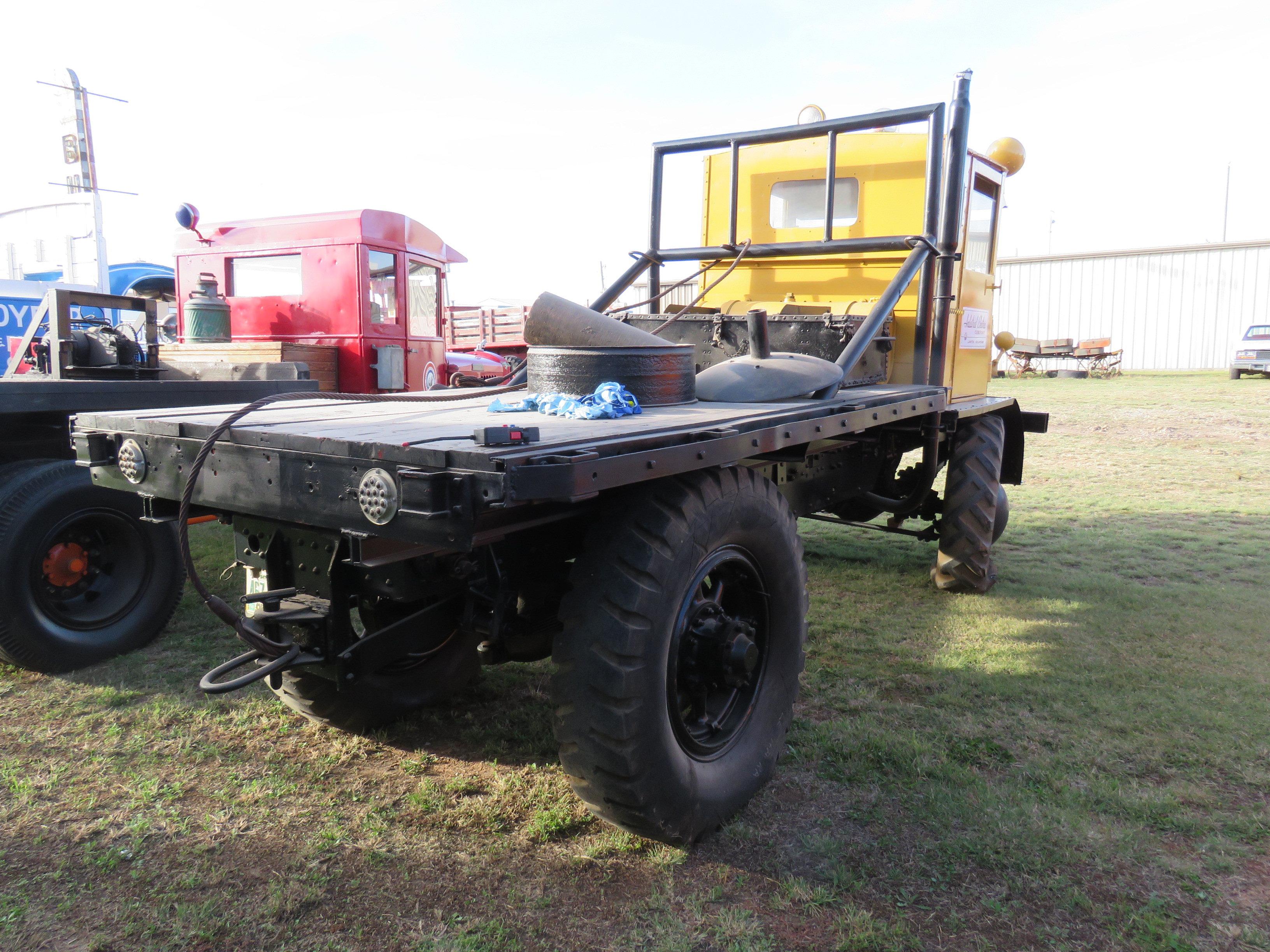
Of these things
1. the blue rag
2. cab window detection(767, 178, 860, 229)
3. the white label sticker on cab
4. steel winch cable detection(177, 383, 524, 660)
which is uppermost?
cab window detection(767, 178, 860, 229)

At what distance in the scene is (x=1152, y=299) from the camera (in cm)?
3027

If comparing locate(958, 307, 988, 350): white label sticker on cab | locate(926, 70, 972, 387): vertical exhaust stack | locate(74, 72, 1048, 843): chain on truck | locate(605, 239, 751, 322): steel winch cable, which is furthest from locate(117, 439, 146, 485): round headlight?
→ locate(958, 307, 988, 350): white label sticker on cab

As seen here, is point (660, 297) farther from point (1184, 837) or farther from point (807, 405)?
point (1184, 837)

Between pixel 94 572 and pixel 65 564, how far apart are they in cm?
15

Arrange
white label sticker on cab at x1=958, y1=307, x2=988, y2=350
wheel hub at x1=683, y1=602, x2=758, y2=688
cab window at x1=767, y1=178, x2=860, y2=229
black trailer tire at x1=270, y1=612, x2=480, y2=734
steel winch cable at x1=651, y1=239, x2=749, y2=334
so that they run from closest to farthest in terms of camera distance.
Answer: wheel hub at x1=683, y1=602, x2=758, y2=688 < black trailer tire at x1=270, y1=612, x2=480, y2=734 < steel winch cable at x1=651, y1=239, x2=749, y2=334 < white label sticker on cab at x1=958, y1=307, x2=988, y2=350 < cab window at x1=767, y1=178, x2=860, y2=229

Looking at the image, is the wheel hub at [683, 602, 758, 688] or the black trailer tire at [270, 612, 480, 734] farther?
the black trailer tire at [270, 612, 480, 734]

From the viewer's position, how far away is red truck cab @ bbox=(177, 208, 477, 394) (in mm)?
7996

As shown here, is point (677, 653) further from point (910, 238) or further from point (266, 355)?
point (266, 355)

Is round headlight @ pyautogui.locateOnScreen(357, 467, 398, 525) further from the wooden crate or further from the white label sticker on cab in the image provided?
the wooden crate

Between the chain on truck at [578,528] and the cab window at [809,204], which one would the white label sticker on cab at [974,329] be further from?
the chain on truck at [578,528]

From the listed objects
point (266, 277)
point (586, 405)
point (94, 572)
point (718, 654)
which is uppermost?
point (266, 277)

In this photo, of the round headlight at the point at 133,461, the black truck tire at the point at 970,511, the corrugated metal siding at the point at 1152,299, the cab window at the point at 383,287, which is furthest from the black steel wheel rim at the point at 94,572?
the corrugated metal siding at the point at 1152,299

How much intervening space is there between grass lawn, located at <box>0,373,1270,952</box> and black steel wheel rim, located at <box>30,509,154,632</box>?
28 centimetres

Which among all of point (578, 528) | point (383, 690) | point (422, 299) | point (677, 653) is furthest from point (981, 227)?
point (422, 299)
